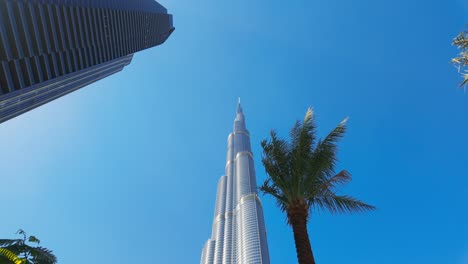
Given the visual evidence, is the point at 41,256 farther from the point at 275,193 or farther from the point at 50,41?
the point at 50,41

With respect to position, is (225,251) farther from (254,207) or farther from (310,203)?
(310,203)

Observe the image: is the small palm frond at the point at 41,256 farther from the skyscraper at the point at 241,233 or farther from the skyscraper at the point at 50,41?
the skyscraper at the point at 241,233

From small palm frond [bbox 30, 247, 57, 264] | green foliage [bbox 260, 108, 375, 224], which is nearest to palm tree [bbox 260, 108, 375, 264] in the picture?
green foliage [bbox 260, 108, 375, 224]

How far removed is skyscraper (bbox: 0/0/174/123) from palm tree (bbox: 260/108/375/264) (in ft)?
108

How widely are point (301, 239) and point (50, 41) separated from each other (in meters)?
47.0

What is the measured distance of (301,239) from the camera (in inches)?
539

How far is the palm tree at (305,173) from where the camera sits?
16150 millimetres

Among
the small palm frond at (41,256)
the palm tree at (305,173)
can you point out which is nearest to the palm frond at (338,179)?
the palm tree at (305,173)

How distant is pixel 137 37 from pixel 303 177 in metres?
112

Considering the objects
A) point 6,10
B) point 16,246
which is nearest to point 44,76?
point 6,10

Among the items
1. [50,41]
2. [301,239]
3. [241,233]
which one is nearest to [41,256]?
[301,239]

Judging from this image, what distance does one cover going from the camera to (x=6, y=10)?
107 ft

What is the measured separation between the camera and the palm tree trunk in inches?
515

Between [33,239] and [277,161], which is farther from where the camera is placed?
[277,161]
